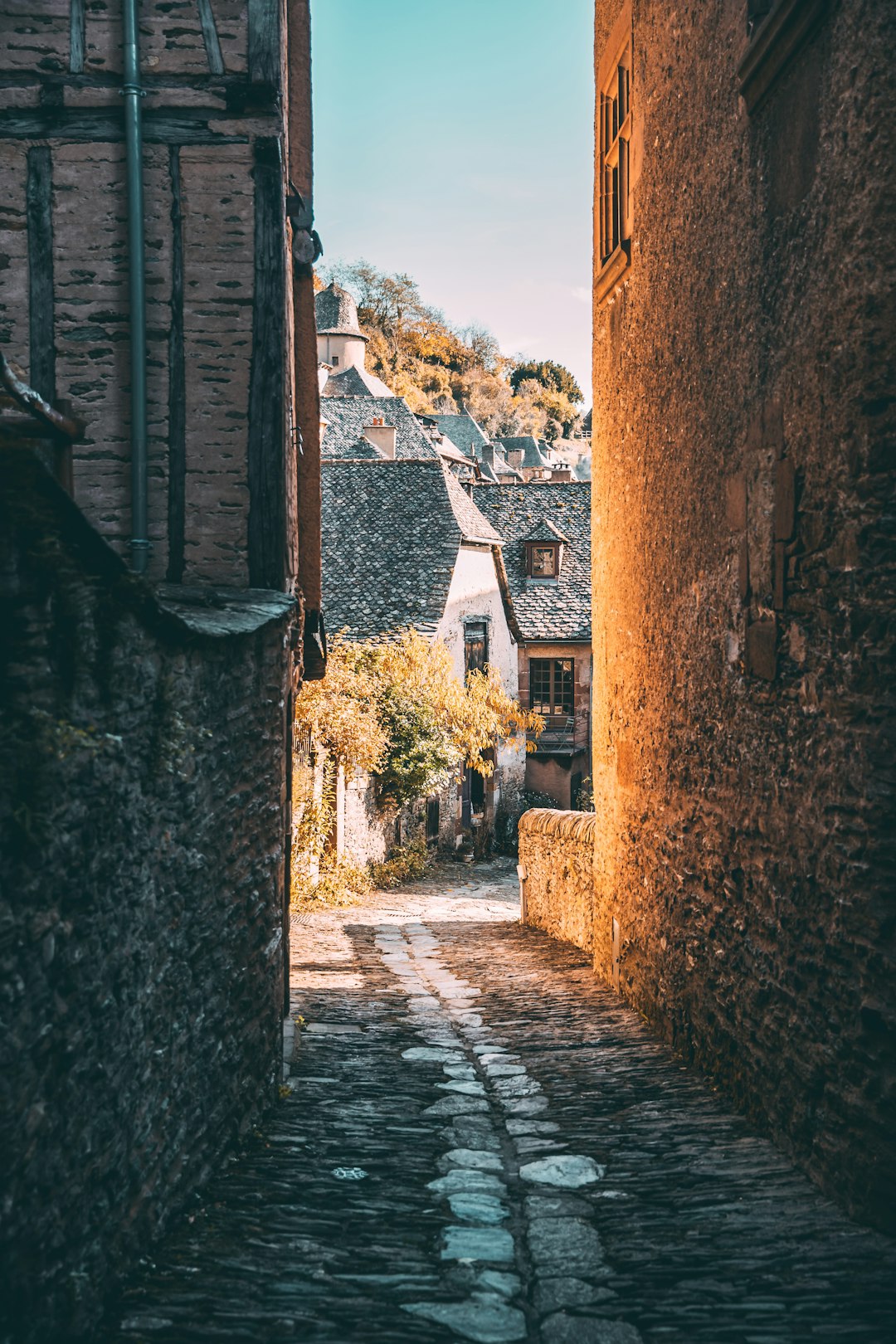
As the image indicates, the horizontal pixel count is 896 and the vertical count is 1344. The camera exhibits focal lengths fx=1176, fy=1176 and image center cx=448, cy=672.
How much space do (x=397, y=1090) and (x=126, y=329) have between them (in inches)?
173

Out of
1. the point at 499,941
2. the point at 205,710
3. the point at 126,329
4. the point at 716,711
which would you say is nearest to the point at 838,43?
the point at 716,711

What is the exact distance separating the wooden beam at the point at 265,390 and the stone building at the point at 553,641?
21.7 meters

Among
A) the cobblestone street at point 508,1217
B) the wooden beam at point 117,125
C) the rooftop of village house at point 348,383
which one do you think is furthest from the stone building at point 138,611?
the rooftop of village house at point 348,383

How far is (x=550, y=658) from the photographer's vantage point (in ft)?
96.0

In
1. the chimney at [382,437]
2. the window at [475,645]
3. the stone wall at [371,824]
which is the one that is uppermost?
the chimney at [382,437]

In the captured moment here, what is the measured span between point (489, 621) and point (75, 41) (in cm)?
2032

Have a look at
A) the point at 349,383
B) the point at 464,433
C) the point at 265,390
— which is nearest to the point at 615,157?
the point at 265,390

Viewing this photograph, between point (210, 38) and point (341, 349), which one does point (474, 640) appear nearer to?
point (210, 38)

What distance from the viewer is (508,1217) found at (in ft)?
14.2

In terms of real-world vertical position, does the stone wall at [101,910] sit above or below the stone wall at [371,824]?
above

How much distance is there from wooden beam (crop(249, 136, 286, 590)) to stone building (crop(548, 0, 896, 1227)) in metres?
2.25

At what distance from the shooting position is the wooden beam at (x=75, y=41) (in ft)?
21.5

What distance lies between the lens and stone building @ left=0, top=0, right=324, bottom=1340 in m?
2.76

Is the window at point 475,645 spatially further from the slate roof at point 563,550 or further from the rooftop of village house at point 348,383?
the rooftop of village house at point 348,383
